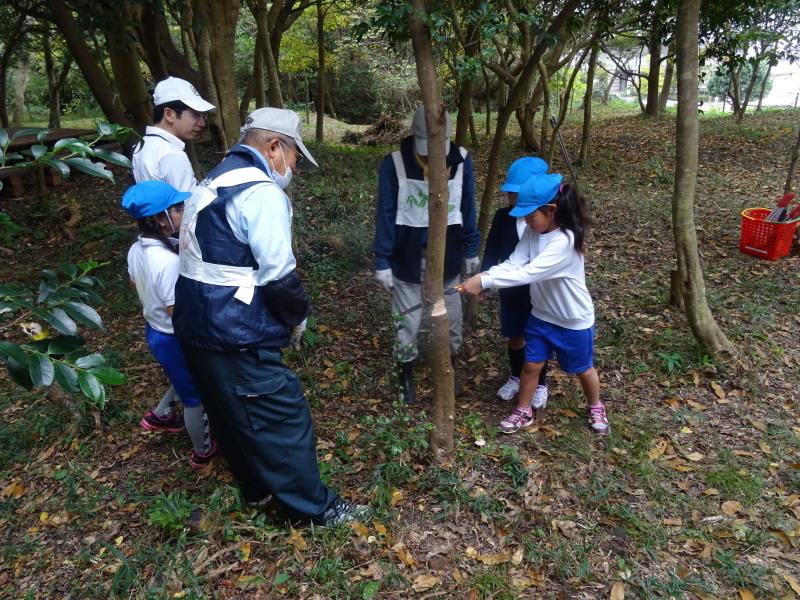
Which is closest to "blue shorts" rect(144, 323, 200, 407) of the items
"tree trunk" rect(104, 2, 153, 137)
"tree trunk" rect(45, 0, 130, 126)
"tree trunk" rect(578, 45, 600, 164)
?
"tree trunk" rect(104, 2, 153, 137)

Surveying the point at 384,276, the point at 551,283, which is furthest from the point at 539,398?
the point at 384,276

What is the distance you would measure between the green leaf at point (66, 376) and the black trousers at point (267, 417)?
3.20ft

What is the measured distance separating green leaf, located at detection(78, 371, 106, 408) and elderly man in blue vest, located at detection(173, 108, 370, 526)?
901 millimetres

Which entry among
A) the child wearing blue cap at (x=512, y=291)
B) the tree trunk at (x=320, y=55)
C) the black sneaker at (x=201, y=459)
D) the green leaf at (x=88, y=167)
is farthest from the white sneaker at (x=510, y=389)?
the tree trunk at (x=320, y=55)

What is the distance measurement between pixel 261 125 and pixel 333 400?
214 cm

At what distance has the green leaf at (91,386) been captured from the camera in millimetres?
1329

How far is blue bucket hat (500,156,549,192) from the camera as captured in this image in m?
3.23

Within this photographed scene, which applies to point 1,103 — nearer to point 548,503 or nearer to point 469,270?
point 469,270

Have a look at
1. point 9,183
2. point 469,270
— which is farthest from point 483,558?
point 9,183

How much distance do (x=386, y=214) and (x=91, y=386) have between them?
7.94 feet

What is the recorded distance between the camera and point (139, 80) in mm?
6117

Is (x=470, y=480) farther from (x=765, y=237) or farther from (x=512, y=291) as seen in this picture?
(x=765, y=237)

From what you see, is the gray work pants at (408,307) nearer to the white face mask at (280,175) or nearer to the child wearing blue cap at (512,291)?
the child wearing blue cap at (512,291)

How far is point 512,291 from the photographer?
3613mm
